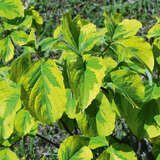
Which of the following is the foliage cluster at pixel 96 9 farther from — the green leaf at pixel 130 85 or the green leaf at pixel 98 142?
the green leaf at pixel 130 85

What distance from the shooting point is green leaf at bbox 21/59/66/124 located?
0.79m

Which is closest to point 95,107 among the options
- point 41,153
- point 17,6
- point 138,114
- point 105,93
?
point 105,93

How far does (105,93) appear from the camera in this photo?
1.04m

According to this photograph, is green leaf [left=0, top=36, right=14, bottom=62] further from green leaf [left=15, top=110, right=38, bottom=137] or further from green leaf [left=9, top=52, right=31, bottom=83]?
green leaf [left=9, top=52, right=31, bottom=83]

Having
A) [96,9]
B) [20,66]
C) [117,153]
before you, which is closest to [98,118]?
[117,153]

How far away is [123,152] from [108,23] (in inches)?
20.3

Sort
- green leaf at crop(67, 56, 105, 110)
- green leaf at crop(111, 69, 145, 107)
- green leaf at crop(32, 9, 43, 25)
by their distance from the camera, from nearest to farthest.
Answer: green leaf at crop(67, 56, 105, 110) < green leaf at crop(111, 69, 145, 107) < green leaf at crop(32, 9, 43, 25)

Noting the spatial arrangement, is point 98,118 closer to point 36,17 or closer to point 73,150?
point 73,150

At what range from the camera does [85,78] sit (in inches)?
32.5

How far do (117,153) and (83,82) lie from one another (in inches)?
17.9

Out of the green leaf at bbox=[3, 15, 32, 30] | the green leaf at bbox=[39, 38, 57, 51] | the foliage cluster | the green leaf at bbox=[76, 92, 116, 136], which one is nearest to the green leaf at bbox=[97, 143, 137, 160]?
the green leaf at bbox=[76, 92, 116, 136]

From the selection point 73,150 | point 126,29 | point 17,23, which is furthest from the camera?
point 17,23

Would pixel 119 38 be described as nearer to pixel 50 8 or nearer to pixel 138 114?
pixel 138 114

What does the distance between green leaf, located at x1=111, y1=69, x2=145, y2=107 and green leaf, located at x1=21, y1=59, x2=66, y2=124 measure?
0.21m
